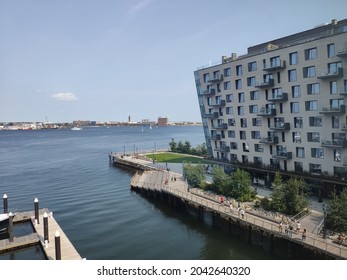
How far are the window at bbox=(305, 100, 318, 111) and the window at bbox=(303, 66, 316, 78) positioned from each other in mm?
3341

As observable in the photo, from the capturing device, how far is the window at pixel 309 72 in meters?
37.5

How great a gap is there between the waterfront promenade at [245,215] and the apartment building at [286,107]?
8.71 meters

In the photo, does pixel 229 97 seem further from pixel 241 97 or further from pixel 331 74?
pixel 331 74

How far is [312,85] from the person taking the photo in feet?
125

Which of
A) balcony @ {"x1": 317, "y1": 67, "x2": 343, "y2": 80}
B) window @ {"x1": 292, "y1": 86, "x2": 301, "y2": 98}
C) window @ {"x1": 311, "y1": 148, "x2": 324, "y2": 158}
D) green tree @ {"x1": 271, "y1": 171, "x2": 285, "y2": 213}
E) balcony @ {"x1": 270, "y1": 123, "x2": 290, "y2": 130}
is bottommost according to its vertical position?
green tree @ {"x1": 271, "y1": 171, "x2": 285, "y2": 213}

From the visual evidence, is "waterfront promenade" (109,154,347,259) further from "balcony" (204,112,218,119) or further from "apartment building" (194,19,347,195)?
"balcony" (204,112,218,119)

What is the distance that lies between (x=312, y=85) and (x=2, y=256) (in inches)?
1588

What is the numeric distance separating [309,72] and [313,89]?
2268 millimetres

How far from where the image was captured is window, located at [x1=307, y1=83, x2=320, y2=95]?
1474 inches

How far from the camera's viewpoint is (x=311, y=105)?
3853 cm

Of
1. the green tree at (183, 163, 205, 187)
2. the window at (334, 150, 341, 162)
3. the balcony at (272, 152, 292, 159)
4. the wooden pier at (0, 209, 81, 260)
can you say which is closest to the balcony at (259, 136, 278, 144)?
the balcony at (272, 152, 292, 159)

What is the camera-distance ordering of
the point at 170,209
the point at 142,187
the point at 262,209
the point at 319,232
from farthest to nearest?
the point at 142,187 → the point at 170,209 → the point at 262,209 → the point at 319,232

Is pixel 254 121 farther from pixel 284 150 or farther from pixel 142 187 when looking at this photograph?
pixel 142 187
